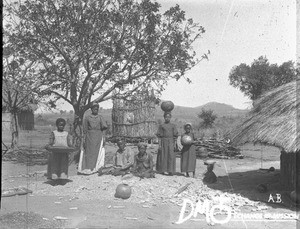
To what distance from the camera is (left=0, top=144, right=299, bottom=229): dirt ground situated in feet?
19.4

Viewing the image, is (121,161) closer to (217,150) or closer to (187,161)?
(187,161)

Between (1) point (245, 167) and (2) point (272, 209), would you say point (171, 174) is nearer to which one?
(2) point (272, 209)

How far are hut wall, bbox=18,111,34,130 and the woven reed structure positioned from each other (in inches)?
380

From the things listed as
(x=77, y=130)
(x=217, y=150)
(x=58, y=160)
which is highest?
(x=77, y=130)

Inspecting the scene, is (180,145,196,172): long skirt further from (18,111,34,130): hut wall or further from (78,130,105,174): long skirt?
(18,111,34,130): hut wall

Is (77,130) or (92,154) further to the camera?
(77,130)

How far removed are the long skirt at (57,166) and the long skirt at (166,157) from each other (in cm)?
253

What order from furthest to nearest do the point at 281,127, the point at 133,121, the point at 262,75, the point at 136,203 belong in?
the point at 262,75 < the point at 133,121 < the point at 281,127 < the point at 136,203

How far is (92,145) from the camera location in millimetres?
9492

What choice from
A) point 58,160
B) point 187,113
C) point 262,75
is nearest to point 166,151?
point 58,160

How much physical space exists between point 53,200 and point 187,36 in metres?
6.69

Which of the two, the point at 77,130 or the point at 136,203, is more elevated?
the point at 77,130

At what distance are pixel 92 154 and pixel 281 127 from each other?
15.4ft

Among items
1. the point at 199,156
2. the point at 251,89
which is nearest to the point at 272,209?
the point at 199,156
